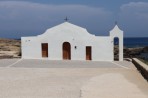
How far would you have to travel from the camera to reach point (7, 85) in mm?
19344

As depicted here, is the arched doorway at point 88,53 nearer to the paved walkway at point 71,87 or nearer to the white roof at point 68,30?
the white roof at point 68,30

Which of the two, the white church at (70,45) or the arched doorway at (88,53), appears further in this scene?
the arched doorway at (88,53)

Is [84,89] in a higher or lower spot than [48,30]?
lower

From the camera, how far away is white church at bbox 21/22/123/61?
40.0 metres

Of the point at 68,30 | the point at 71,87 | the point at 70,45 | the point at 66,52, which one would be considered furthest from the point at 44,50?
the point at 71,87

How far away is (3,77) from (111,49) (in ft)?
60.3

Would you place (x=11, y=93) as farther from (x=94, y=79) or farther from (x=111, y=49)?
(x=111, y=49)

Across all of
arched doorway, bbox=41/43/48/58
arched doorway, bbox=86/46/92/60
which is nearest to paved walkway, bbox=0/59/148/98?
arched doorway, bbox=86/46/92/60

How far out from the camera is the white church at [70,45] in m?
40.0

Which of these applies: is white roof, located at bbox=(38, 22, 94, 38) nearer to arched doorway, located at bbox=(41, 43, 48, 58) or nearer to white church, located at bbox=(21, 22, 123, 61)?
white church, located at bbox=(21, 22, 123, 61)

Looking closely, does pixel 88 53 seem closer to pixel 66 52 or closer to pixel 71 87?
pixel 66 52

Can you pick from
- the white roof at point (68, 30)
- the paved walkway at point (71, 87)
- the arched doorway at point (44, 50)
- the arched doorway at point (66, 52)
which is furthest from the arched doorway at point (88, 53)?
the paved walkway at point (71, 87)

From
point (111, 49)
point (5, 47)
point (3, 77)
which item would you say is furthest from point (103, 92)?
point (5, 47)

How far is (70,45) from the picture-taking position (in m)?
40.4
